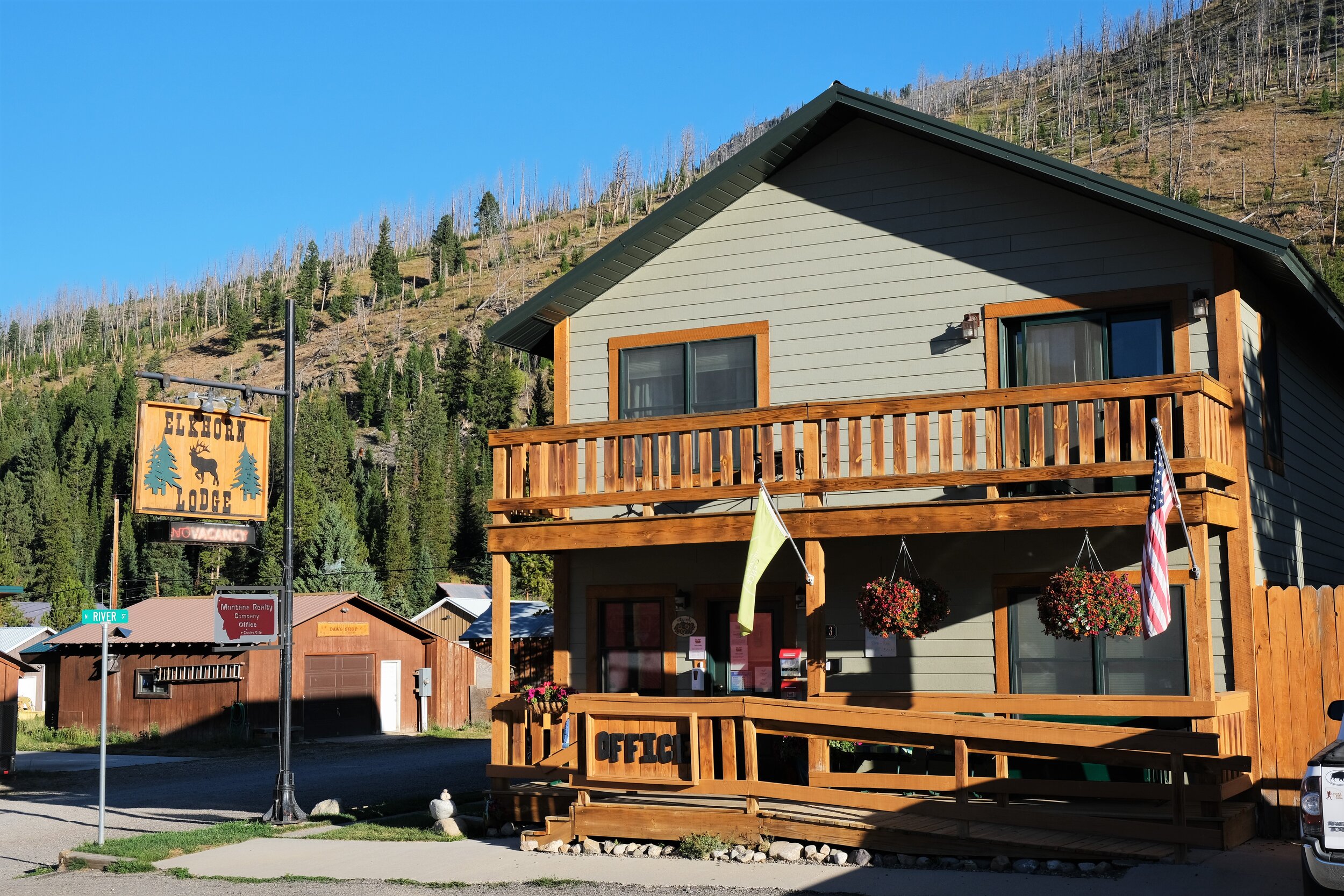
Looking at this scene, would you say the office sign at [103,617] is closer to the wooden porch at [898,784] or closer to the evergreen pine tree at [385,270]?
the wooden porch at [898,784]

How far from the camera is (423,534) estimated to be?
8412 centimetres

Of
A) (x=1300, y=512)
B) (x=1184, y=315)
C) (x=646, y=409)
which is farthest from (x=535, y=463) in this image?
(x=1300, y=512)

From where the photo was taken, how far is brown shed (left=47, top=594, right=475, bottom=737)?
36875 mm

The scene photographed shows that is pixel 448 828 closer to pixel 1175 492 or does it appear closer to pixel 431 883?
pixel 431 883

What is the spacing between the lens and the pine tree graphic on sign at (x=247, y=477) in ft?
52.5

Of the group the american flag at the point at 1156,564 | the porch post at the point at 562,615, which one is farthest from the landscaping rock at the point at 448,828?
the american flag at the point at 1156,564

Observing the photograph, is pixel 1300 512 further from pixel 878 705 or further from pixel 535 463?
pixel 535 463

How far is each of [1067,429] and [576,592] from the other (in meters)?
6.71

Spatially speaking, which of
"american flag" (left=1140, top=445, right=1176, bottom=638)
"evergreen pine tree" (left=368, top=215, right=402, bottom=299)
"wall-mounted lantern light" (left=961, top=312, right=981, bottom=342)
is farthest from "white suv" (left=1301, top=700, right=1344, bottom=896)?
"evergreen pine tree" (left=368, top=215, right=402, bottom=299)

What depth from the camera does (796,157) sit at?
15969 mm

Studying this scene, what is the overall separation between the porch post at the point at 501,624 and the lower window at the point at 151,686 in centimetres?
2588

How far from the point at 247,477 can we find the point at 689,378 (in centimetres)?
557

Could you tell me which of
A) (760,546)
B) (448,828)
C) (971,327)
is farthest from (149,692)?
(971,327)

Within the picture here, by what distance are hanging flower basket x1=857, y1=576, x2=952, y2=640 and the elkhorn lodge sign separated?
23.9 feet
